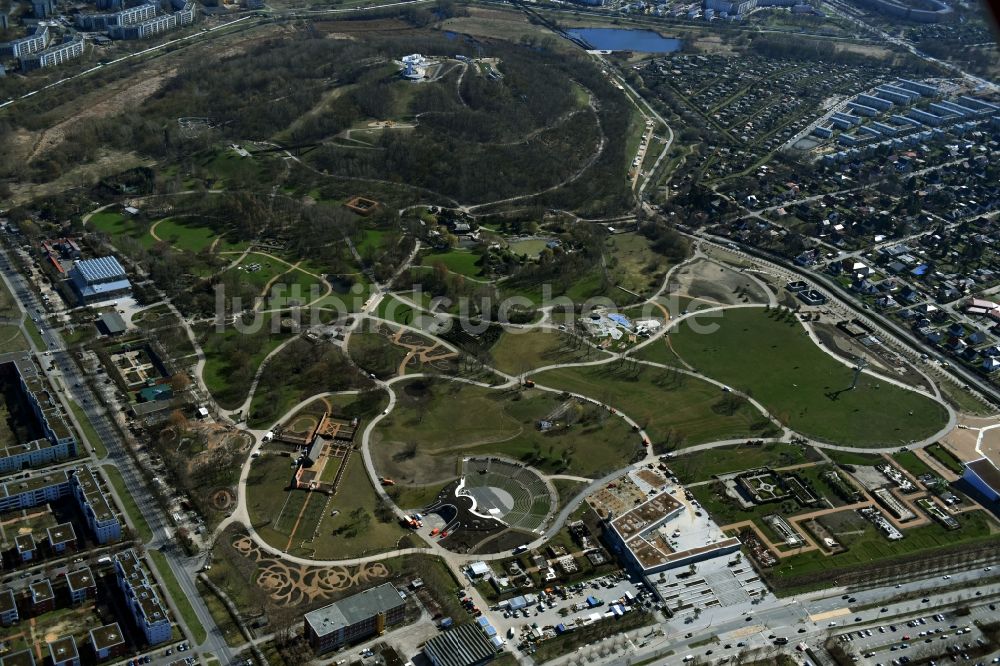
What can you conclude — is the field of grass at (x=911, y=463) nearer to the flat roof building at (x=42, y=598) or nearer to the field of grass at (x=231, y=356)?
the field of grass at (x=231, y=356)

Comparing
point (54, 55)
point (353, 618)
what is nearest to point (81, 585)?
point (353, 618)

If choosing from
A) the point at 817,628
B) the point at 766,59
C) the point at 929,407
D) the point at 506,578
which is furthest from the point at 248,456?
the point at 766,59

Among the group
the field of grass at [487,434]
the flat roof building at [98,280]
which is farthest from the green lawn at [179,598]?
the flat roof building at [98,280]

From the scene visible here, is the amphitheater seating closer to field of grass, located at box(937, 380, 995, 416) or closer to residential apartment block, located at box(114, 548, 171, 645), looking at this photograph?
residential apartment block, located at box(114, 548, 171, 645)

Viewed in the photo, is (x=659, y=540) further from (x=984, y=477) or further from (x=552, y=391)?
(x=984, y=477)

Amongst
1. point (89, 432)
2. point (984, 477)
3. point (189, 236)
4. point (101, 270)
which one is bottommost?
point (89, 432)

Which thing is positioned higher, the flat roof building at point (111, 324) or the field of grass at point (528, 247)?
the field of grass at point (528, 247)

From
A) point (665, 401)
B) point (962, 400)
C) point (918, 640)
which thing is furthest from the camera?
point (962, 400)

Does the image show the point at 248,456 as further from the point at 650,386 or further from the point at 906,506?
the point at 906,506
